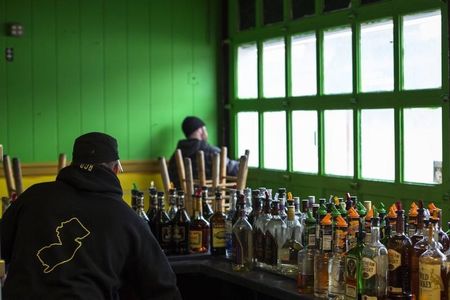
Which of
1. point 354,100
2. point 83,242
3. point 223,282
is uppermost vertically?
point 354,100

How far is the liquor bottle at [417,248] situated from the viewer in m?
2.46

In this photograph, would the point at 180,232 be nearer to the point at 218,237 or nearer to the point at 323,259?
the point at 218,237

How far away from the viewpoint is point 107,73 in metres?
6.13

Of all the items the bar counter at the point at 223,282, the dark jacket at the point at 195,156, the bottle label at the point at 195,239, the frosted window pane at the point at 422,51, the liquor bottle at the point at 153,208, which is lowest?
the bar counter at the point at 223,282

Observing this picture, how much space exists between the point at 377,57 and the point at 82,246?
2927mm

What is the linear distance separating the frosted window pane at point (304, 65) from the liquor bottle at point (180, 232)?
2322 millimetres

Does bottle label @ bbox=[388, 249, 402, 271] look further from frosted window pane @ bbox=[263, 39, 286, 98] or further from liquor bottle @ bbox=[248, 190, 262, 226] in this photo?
frosted window pane @ bbox=[263, 39, 286, 98]

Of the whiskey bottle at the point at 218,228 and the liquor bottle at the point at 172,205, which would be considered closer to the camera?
the whiskey bottle at the point at 218,228

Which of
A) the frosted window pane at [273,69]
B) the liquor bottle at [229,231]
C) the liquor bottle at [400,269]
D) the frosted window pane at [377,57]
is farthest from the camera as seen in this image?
the frosted window pane at [273,69]

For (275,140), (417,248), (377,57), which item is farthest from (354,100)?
(417,248)

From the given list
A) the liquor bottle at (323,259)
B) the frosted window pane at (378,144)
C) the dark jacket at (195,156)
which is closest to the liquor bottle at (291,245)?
the liquor bottle at (323,259)

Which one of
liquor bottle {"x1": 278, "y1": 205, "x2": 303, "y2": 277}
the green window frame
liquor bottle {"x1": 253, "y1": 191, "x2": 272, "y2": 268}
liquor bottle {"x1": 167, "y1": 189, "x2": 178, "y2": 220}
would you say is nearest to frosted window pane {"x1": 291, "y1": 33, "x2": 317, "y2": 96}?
the green window frame

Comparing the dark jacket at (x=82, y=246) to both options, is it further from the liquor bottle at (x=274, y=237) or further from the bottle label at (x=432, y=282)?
the bottle label at (x=432, y=282)

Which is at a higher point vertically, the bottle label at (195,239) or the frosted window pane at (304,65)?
the frosted window pane at (304,65)
